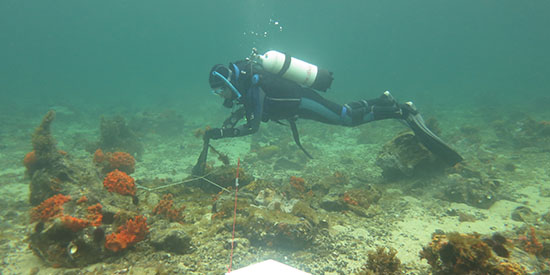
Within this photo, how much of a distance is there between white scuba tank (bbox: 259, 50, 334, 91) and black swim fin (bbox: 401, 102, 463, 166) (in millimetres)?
2534

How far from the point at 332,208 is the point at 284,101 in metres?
2.90

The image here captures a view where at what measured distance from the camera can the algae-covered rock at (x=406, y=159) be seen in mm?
6508

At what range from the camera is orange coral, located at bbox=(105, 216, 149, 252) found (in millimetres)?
2752

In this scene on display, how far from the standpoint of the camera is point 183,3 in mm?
87438

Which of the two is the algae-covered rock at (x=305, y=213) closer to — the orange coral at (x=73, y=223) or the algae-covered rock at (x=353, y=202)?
the algae-covered rock at (x=353, y=202)

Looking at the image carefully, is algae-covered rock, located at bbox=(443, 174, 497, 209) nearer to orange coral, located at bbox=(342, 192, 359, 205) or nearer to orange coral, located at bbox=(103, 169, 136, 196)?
orange coral, located at bbox=(342, 192, 359, 205)

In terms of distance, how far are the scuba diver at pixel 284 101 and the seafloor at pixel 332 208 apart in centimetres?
148

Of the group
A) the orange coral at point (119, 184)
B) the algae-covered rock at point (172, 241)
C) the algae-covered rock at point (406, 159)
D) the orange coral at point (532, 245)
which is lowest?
the orange coral at point (119, 184)

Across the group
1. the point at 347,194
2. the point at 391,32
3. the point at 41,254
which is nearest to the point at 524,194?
the point at 347,194

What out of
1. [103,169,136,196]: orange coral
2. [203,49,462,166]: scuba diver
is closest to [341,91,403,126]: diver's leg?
[203,49,462,166]: scuba diver

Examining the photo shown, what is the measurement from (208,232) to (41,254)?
2.02 meters

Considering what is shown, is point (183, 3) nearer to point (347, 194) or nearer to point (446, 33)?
point (347, 194)

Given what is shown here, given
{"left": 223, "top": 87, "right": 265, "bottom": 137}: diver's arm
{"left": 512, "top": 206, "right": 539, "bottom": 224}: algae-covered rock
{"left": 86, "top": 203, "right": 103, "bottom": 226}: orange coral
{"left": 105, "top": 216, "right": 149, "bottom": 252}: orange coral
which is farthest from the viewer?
{"left": 223, "top": 87, "right": 265, "bottom": 137}: diver's arm

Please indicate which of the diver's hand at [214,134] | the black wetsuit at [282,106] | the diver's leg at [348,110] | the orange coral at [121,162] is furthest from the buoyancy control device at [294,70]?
the orange coral at [121,162]
